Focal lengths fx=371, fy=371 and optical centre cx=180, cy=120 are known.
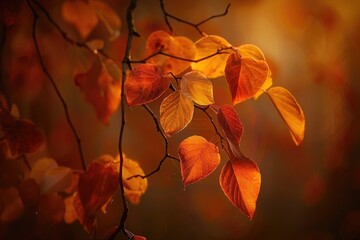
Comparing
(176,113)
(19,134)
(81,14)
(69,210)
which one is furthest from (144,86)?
(81,14)

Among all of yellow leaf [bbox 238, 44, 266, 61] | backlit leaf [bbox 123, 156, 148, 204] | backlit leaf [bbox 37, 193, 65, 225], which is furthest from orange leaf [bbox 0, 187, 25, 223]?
yellow leaf [bbox 238, 44, 266, 61]

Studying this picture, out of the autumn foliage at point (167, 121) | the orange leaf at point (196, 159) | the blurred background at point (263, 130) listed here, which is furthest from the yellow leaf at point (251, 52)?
the blurred background at point (263, 130)

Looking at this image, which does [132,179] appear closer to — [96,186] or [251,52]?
[96,186]

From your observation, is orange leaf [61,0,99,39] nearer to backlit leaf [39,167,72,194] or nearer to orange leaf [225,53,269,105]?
backlit leaf [39,167,72,194]

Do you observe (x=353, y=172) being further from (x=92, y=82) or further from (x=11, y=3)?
(x=11, y=3)

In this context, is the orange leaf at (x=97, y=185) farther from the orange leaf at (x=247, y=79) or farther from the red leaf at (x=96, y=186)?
the orange leaf at (x=247, y=79)

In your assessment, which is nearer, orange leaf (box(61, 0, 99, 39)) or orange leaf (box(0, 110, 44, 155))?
orange leaf (box(0, 110, 44, 155))
